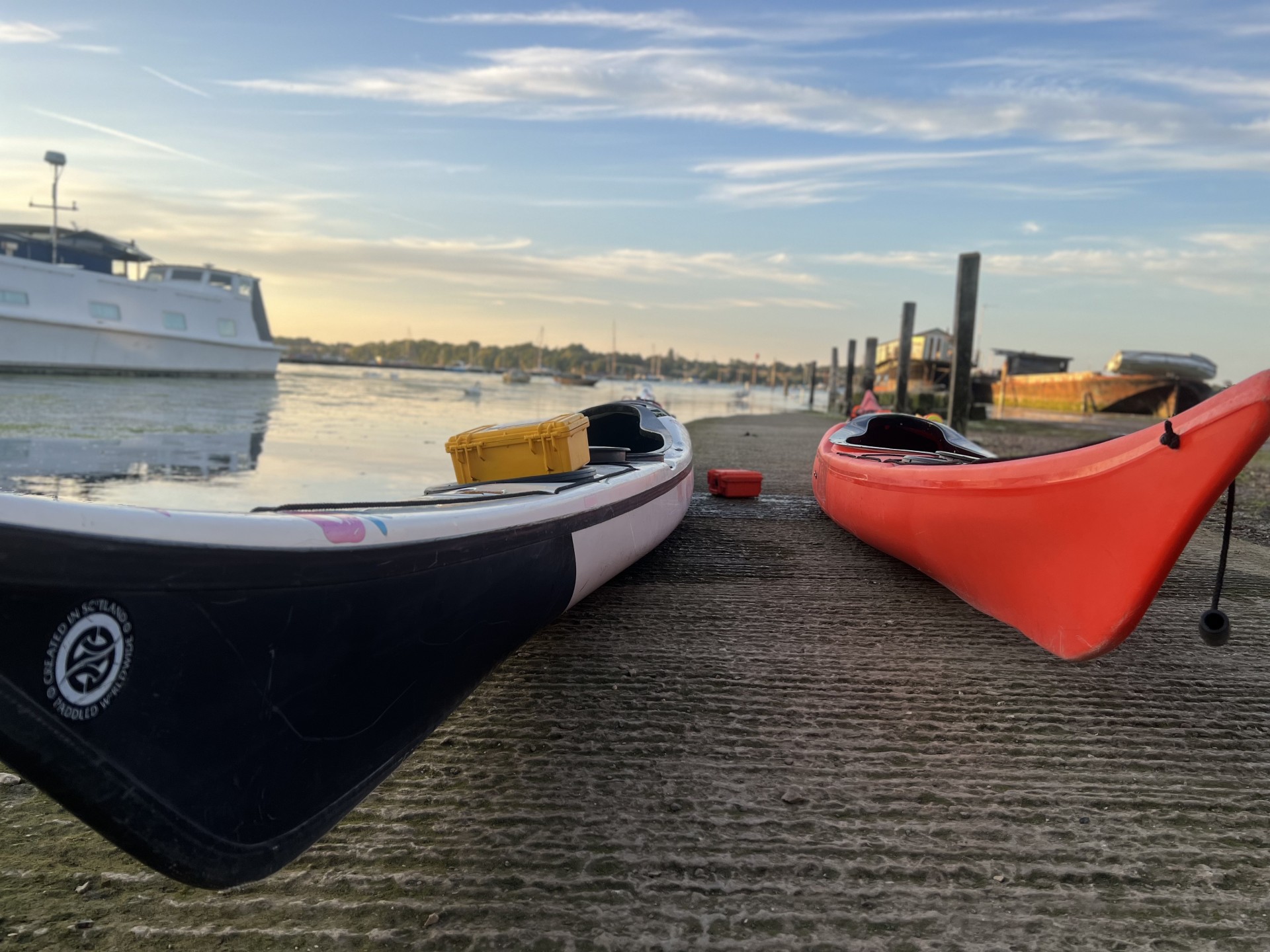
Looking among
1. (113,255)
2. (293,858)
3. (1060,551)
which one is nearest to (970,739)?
(1060,551)

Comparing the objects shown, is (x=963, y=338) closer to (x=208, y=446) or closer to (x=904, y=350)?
(x=904, y=350)

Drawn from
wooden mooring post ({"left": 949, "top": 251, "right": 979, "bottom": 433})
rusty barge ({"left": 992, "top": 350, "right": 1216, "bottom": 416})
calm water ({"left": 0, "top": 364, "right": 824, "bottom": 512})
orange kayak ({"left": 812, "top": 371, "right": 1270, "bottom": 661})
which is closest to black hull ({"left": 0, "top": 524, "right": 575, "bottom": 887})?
orange kayak ({"left": 812, "top": 371, "right": 1270, "bottom": 661})

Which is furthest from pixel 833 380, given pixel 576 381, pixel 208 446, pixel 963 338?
pixel 576 381

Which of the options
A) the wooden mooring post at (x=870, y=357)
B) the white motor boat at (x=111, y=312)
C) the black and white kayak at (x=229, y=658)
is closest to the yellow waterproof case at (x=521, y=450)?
the black and white kayak at (x=229, y=658)

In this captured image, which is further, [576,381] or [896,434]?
[576,381]

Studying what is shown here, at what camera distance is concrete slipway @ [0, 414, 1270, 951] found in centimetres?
221

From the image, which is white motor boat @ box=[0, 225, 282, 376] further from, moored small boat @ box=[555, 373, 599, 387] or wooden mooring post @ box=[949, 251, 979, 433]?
moored small boat @ box=[555, 373, 599, 387]

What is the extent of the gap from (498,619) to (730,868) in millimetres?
1232

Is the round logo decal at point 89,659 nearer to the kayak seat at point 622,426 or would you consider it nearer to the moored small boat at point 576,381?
the kayak seat at point 622,426

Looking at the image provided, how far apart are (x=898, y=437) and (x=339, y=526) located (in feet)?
23.0

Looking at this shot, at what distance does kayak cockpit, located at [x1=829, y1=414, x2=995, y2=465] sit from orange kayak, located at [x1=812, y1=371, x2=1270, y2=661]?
1803mm

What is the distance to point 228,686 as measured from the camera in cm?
204

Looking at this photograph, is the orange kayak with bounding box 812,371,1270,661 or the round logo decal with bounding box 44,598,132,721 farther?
the orange kayak with bounding box 812,371,1270,661

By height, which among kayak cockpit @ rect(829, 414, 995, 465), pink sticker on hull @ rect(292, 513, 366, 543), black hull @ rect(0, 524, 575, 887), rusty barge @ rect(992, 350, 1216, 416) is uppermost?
rusty barge @ rect(992, 350, 1216, 416)
